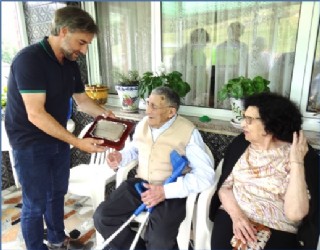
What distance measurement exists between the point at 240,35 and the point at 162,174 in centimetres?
121

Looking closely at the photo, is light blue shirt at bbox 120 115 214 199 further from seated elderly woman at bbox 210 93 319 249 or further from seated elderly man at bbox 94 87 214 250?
seated elderly woman at bbox 210 93 319 249

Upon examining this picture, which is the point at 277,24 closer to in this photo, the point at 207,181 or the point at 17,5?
the point at 207,181

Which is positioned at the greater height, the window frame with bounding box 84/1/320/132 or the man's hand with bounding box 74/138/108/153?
the window frame with bounding box 84/1/320/132

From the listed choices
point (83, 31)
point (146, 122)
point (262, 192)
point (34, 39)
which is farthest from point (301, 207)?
point (34, 39)

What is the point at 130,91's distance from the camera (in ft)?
7.55

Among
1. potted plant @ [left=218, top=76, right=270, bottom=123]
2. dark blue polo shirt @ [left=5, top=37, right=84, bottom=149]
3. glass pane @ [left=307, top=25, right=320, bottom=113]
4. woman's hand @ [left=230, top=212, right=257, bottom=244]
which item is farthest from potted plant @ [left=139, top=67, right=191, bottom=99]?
woman's hand @ [left=230, top=212, right=257, bottom=244]

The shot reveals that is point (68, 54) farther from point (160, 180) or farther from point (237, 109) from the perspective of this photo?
point (237, 109)

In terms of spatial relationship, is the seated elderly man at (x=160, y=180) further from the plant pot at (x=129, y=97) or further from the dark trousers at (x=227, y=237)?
the plant pot at (x=129, y=97)

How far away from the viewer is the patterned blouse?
1.38 m

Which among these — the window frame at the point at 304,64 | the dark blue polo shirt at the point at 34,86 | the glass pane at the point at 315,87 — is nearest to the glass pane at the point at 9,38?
the dark blue polo shirt at the point at 34,86

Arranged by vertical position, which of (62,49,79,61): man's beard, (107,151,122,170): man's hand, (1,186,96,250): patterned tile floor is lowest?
(1,186,96,250): patterned tile floor

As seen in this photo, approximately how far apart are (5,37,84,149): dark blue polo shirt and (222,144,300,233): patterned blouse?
1.14 meters

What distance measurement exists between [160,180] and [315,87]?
1267mm

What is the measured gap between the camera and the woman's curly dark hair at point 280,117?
1413mm
